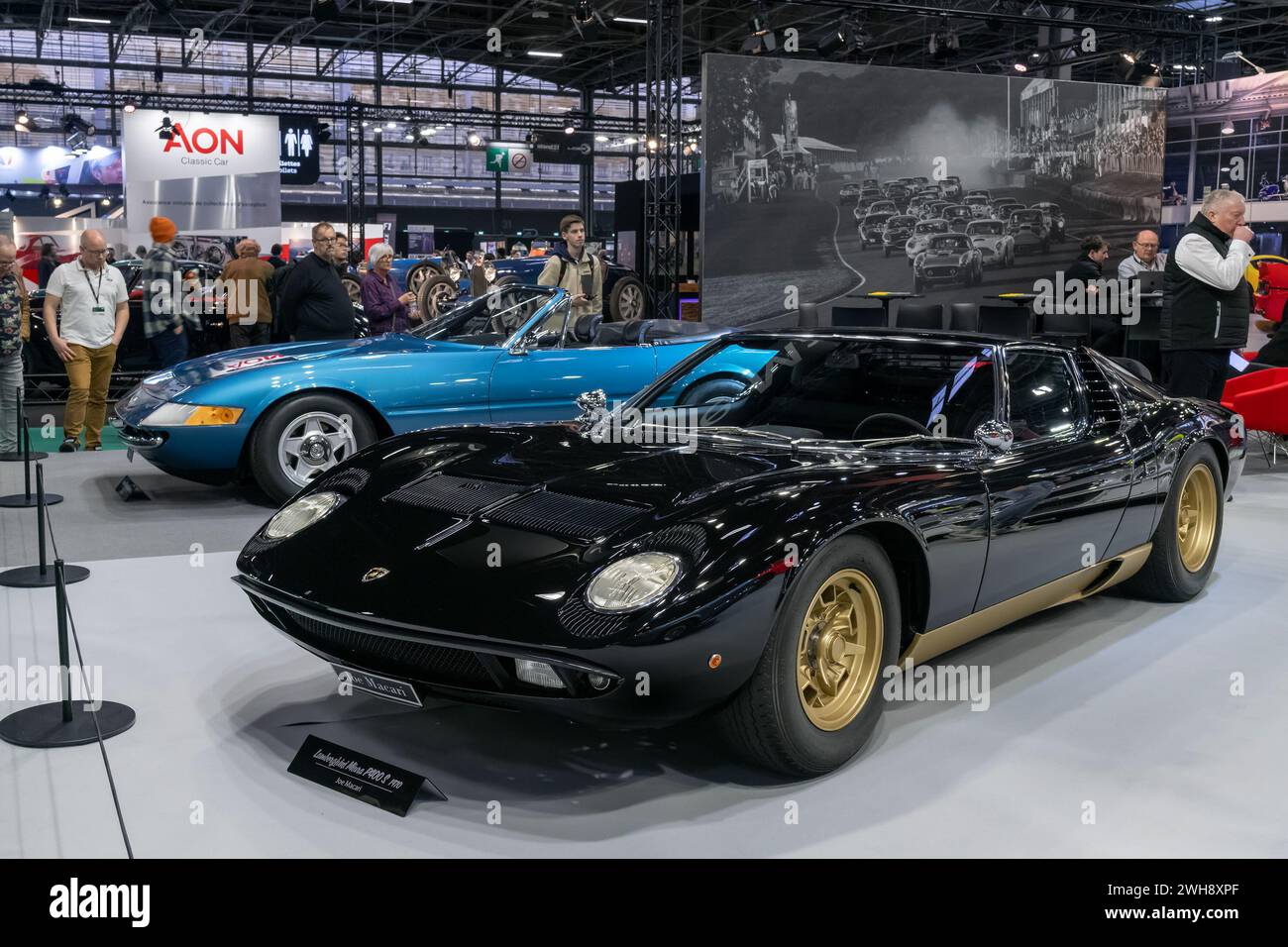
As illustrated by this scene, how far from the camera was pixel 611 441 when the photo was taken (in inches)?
149

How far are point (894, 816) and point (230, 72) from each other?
32.0 m

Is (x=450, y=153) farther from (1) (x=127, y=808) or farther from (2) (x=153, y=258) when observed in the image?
(1) (x=127, y=808)

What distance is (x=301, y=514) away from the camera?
349 centimetres

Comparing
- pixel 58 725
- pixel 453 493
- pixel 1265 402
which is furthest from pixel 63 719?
pixel 1265 402

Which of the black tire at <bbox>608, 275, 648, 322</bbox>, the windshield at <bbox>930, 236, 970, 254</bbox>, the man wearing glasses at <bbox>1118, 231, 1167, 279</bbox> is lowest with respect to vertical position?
the black tire at <bbox>608, 275, 648, 322</bbox>

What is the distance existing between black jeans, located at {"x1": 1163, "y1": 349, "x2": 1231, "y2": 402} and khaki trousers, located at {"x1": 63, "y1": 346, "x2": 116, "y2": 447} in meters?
7.03

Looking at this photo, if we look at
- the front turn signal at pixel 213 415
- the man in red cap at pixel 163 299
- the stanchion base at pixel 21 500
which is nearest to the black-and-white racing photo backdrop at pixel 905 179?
the man in red cap at pixel 163 299

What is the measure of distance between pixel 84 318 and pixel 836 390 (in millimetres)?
6106

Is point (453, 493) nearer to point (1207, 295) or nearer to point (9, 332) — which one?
point (1207, 295)

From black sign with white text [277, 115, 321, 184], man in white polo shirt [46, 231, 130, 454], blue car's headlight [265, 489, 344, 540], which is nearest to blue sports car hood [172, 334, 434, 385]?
man in white polo shirt [46, 231, 130, 454]

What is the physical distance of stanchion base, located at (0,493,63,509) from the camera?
21.2ft

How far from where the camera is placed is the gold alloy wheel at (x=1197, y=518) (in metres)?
5.00

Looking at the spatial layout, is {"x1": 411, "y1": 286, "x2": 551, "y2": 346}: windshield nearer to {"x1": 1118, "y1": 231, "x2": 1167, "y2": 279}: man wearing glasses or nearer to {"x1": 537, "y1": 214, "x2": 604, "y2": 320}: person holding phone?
{"x1": 537, "y1": 214, "x2": 604, "y2": 320}: person holding phone
